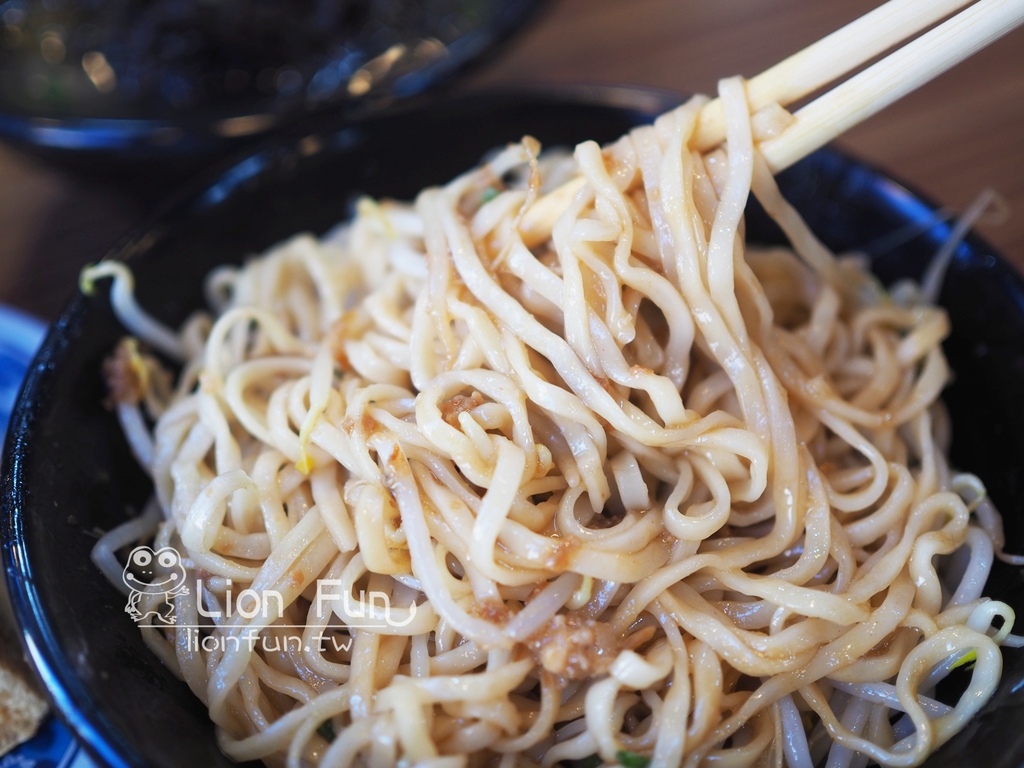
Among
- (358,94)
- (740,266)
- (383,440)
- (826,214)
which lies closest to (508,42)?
(358,94)

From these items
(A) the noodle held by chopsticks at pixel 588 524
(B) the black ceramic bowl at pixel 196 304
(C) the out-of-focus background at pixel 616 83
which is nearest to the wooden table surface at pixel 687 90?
(C) the out-of-focus background at pixel 616 83

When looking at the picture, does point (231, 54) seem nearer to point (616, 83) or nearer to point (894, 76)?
point (616, 83)

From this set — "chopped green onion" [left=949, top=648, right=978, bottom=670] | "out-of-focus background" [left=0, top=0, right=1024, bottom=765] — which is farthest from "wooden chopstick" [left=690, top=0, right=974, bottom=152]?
"out-of-focus background" [left=0, top=0, right=1024, bottom=765]

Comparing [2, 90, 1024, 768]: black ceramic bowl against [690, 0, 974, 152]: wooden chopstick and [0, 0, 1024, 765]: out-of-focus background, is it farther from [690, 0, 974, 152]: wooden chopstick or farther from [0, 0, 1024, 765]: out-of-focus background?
[690, 0, 974, 152]: wooden chopstick

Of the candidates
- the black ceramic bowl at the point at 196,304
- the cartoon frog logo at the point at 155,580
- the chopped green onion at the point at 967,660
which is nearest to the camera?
the black ceramic bowl at the point at 196,304

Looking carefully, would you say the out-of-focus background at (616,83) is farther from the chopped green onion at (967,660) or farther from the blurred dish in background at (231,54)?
the chopped green onion at (967,660)
